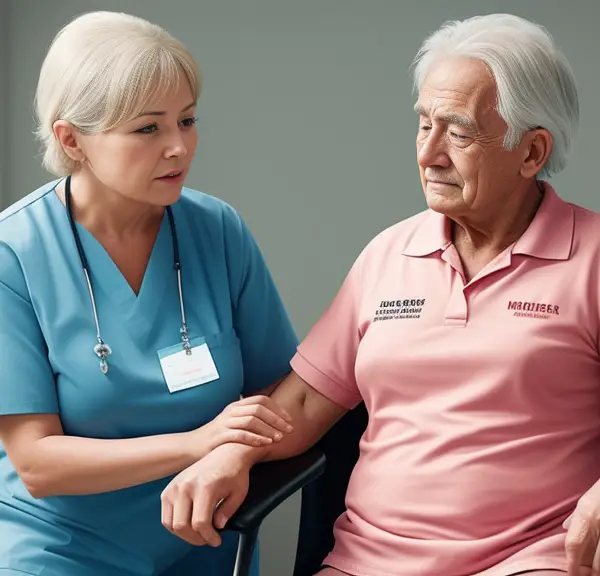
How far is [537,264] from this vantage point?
1.88m

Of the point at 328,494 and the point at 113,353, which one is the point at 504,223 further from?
the point at 113,353

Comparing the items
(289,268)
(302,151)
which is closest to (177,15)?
(302,151)

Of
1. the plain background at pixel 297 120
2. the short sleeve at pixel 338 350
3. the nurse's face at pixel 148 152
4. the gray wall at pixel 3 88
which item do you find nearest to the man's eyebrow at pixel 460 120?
the short sleeve at pixel 338 350

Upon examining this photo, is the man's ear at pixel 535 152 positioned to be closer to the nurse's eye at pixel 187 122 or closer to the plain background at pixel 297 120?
the nurse's eye at pixel 187 122

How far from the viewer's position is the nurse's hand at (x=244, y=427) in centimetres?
194

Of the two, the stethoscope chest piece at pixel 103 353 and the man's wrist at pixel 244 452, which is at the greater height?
the stethoscope chest piece at pixel 103 353

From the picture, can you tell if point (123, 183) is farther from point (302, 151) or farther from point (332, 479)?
point (302, 151)

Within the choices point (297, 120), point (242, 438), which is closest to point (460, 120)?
point (242, 438)

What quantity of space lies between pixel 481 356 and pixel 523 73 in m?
0.46

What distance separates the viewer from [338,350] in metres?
2.04

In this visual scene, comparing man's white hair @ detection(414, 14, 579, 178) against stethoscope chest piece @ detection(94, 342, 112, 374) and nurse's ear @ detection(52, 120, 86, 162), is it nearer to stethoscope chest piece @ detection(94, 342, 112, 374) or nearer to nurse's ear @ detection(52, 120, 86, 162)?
nurse's ear @ detection(52, 120, 86, 162)

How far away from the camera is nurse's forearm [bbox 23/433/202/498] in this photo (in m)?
1.97

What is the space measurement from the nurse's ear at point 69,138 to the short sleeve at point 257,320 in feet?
1.13

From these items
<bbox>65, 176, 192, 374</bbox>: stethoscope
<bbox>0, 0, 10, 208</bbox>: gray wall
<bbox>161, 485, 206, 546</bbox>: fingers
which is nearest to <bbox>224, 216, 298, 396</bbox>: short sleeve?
<bbox>65, 176, 192, 374</bbox>: stethoscope
